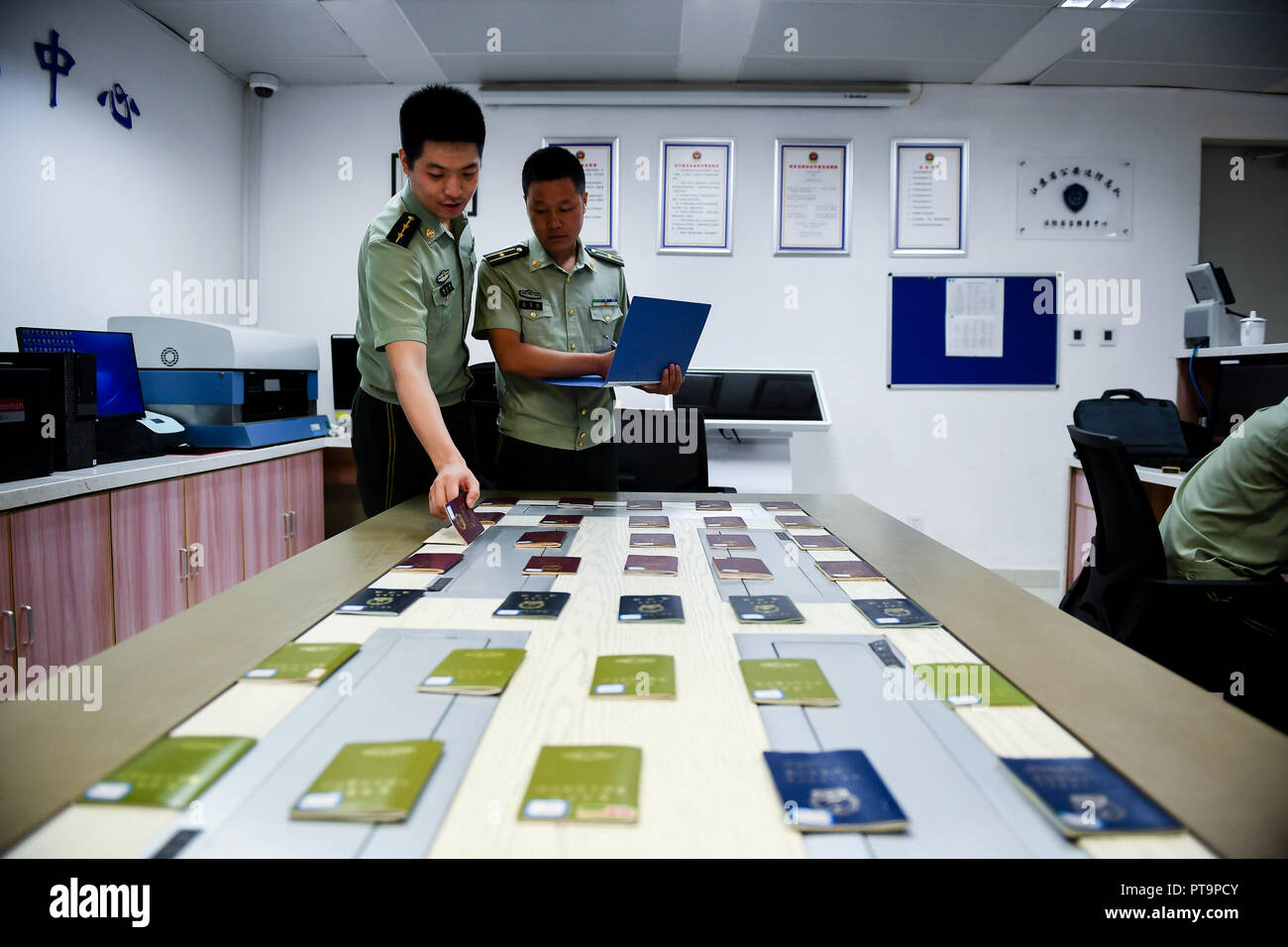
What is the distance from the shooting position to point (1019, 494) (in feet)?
12.7

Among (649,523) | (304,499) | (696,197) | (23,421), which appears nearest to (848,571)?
(649,523)

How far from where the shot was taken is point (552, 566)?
1.17m

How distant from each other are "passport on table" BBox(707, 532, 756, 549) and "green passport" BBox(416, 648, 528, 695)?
580 millimetres

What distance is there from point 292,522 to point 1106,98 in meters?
4.25

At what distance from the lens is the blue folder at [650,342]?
1603 mm

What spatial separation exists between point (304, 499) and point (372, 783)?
9.75ft

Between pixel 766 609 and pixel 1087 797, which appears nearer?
pixel 1087 797

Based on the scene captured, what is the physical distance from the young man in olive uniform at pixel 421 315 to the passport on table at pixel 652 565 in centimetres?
32

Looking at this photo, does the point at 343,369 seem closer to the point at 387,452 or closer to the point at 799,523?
the point at 387,452

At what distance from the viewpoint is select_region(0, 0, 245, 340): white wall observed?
2.47m

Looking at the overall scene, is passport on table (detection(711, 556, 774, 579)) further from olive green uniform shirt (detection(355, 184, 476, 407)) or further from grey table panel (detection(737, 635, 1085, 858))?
olive green uniform shirt (detection(355, 184, 476, 407))

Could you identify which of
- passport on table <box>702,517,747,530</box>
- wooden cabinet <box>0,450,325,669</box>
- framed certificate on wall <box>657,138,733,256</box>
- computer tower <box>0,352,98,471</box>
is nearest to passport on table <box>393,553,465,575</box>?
passport on table <box>702,517,747,530</box>
